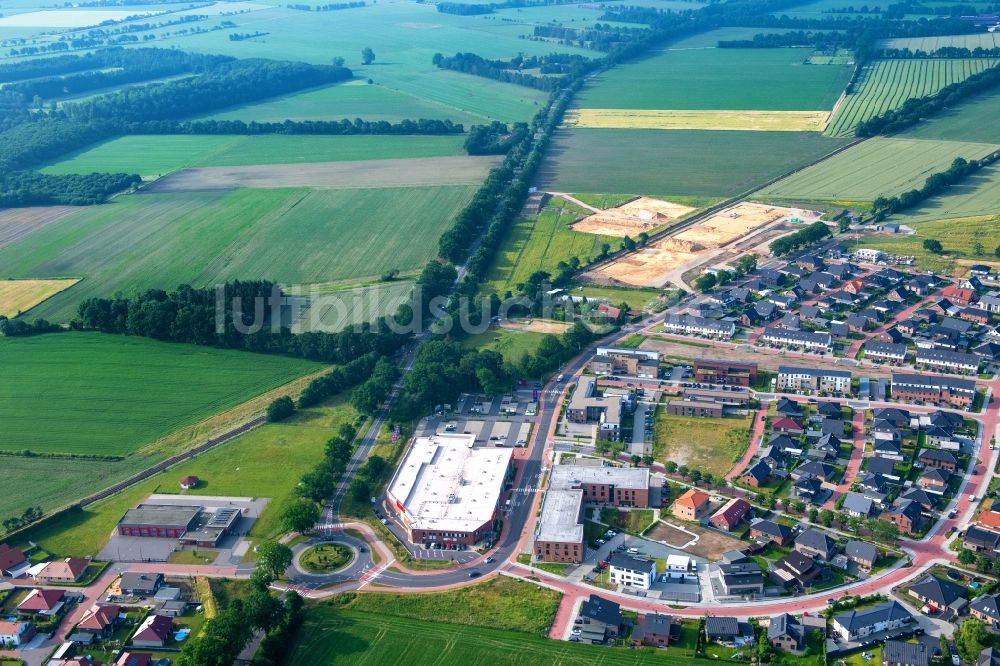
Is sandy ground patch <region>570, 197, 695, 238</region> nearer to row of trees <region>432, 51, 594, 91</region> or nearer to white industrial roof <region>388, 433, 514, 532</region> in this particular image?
white industrial roof <region>388, 433, 514, 532</region>

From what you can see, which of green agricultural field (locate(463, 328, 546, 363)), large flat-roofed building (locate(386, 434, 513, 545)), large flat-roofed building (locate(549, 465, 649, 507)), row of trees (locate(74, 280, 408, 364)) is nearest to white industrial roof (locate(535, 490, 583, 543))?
large flat-roofed building (locate(549, 465, 649, 507))

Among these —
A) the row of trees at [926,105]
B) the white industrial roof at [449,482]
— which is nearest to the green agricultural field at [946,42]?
the row of trees at [926,105]

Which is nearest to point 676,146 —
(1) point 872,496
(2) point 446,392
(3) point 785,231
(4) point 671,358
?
(3) point 785,231

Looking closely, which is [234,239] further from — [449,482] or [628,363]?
[449,482]

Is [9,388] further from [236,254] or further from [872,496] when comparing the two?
[872,496]

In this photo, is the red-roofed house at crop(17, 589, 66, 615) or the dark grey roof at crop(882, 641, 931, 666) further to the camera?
the red-roofed house at crop(17, 589, 66, 615)

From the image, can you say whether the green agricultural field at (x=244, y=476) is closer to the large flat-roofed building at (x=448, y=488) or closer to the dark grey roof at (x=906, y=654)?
the large flat-roofed building at (x=448, y=488)

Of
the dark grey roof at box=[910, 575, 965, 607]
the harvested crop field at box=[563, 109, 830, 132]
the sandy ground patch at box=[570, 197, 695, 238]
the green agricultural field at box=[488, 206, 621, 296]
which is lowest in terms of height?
the dark grey roof at box=[910, 575, 965, 607]
